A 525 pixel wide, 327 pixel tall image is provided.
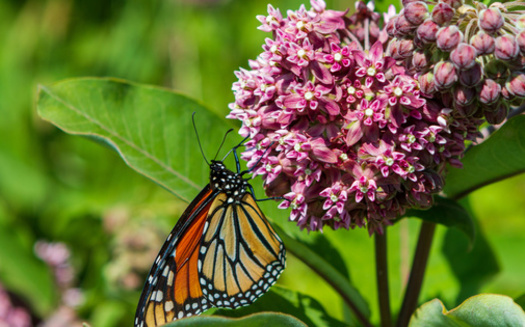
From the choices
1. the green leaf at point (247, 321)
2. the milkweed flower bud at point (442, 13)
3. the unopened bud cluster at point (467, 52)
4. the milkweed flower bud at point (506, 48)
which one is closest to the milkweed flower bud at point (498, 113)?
the unopened bud cluster at point (467, 52)

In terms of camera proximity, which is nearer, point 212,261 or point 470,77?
point 470,77

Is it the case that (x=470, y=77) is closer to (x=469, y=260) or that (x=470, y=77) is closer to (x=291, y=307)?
(x=291, y=307)

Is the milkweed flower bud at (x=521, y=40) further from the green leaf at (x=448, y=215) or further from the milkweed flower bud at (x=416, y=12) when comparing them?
the green leaf at (x=448, y=215)

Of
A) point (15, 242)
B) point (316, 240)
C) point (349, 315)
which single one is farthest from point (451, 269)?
point (15, 242)

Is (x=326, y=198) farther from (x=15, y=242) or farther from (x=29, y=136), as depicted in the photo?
(x=29, y=136)

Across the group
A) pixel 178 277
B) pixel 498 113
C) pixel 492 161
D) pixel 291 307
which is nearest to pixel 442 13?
pixel 498 113

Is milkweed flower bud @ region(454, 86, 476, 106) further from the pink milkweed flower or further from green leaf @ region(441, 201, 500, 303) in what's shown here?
green leaf @ region(441, 201, 500, 303)
